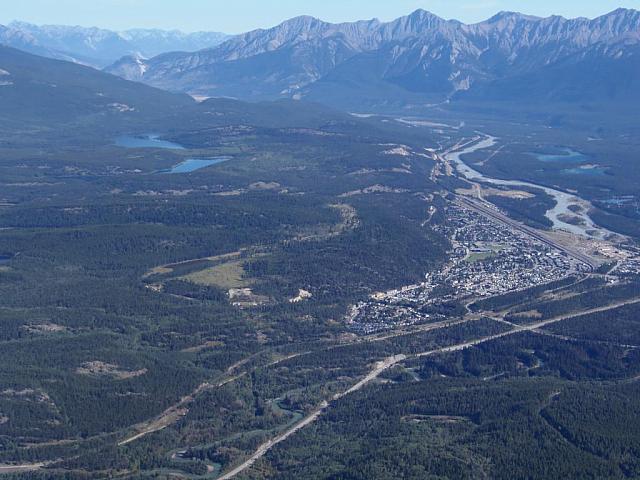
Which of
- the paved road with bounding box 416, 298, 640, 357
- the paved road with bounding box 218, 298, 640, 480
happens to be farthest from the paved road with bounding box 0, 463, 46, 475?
the paved road with bounding box 416, 298, 640, 357

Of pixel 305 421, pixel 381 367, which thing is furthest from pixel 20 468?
pixel 381 367

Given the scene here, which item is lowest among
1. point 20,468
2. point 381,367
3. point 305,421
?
point 20,468

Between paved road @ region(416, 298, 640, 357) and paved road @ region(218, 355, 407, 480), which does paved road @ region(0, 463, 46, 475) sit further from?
paved road @ region(416, 298, 640, 357)

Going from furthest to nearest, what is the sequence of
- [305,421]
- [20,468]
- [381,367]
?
[381,367] → [305,421] → [20,468]

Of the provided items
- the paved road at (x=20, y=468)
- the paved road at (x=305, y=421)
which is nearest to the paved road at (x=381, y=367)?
the paved road at (x=305, y=421)

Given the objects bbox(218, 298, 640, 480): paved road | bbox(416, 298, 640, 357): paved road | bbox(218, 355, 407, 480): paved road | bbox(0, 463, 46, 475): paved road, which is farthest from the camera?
bbox(416, 298, 640, 357): paved road

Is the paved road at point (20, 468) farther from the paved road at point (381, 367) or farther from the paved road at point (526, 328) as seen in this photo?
the paved road at point (526, 328)

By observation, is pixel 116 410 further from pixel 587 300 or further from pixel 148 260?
pixel 587 300

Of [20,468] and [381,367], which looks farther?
[381,367]

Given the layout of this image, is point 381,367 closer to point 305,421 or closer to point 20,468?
point 305,421

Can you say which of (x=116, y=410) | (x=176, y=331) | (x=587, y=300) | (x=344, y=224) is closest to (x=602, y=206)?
(x=344, y=224)

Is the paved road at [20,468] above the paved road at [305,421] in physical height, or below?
below
